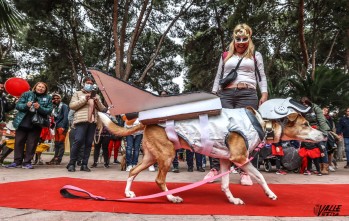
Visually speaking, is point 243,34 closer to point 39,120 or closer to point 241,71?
point 241,71

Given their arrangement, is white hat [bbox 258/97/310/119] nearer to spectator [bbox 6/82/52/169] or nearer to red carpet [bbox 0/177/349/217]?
red carpet [bbox 0/177/349/217]

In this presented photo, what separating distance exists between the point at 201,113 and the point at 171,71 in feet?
78.0

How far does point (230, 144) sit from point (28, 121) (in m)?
5.16

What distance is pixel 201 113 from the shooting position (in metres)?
3.33

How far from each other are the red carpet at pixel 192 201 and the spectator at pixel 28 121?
9.07 ft

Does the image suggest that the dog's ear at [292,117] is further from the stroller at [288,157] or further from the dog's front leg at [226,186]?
the stroller at [288,157]

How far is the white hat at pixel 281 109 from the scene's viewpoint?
11.0 ft

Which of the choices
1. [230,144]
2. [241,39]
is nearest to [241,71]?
[241,39]

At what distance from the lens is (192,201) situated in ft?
11.0

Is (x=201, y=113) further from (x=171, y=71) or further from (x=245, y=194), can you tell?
(x=171, y=71)

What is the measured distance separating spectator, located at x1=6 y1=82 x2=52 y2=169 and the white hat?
501 cm

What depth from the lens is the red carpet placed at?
9.43ft

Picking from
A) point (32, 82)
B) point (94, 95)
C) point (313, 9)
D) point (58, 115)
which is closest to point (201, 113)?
point (94, 95)

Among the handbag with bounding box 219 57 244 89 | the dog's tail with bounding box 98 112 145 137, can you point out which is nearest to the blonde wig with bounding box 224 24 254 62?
the handbag with bounding box 219 57 244 89
